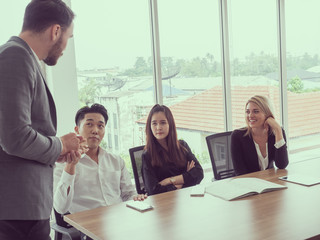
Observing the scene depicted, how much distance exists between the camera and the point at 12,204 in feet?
4.96

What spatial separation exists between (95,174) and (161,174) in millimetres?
605

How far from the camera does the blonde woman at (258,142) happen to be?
3.27 metres

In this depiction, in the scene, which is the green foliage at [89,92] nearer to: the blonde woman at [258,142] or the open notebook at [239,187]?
the blonde woman at [258,142]

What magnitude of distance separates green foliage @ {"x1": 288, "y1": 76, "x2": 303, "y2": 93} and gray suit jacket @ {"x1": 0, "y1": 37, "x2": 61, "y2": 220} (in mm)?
4937

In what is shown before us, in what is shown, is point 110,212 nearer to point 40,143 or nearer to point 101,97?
point 40,143

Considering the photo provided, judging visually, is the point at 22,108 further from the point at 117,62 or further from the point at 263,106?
the point at 117,62

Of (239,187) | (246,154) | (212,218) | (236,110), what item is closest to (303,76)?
(236,110)

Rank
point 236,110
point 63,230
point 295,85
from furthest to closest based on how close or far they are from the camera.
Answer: point 295,85 < point 236,110 < point 63,230

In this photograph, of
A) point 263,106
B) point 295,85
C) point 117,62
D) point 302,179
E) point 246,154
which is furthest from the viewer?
point 295,85

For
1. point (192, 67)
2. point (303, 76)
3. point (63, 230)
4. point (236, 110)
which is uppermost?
point (192, 67)

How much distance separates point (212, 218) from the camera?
6.48ft

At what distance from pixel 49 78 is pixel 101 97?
733mm

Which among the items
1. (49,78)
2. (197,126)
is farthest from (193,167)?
(197,126)

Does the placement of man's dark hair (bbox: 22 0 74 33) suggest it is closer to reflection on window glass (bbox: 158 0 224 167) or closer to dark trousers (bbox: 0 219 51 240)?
dark trousers (bbox: 0 219 51 240)
